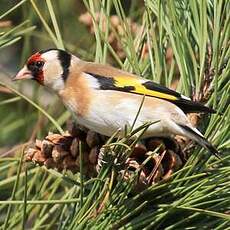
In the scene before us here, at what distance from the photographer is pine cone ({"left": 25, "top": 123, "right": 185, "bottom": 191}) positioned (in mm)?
1176

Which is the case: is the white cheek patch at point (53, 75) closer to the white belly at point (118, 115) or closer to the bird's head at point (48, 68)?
the bird's head at point (48, 68)

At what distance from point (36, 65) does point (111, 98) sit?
0.25m

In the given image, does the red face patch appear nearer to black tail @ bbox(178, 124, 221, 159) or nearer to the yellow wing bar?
the yellow wing bar

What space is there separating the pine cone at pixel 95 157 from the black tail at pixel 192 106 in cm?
7

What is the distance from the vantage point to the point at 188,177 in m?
1.12

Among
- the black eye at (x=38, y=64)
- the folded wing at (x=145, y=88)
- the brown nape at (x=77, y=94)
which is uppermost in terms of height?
the black eye at (x=38, y=64)

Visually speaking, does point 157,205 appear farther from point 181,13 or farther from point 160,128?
point 181,13

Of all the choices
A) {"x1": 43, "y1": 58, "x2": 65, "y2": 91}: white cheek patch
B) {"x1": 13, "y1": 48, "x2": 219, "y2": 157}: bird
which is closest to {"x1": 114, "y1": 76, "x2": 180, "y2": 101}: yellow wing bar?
{"x1": 13, "y1": 48, "x2": 219, "y2": 157}: bird

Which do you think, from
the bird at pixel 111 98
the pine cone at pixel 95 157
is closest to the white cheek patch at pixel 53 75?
the bird at pixel 111 98

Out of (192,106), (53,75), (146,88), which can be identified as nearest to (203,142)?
(192,106)

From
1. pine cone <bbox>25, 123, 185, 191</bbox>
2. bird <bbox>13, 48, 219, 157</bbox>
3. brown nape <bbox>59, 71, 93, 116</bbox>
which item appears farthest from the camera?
brown nape <bbox>59, 71, 93, 116</bbox>

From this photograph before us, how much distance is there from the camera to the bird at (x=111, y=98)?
1.29 meters

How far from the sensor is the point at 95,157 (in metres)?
1.19

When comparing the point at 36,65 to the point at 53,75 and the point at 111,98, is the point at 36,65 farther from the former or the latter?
the point at 111,98
